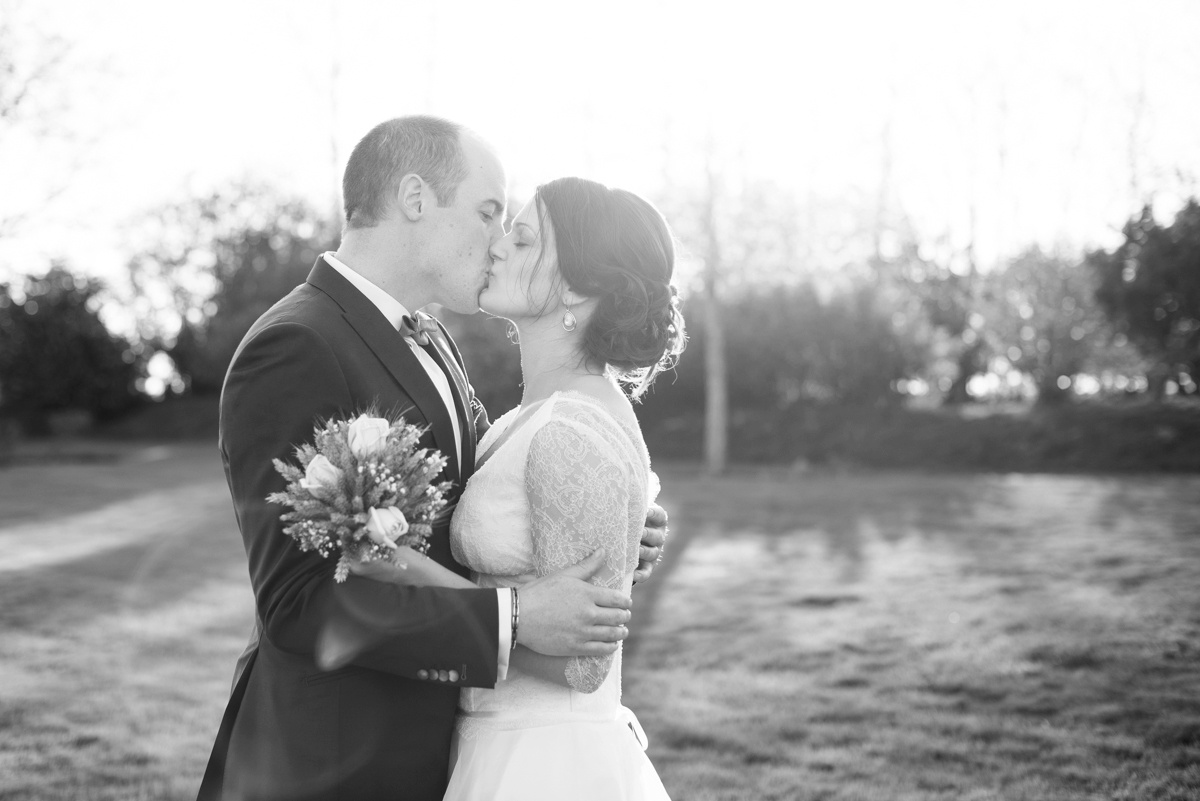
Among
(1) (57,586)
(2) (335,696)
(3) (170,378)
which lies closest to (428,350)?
(2) (335,696)

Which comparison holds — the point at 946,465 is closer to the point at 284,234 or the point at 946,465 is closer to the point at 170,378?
the point at 284,234

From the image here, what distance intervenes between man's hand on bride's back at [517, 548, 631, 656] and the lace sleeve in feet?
0.22

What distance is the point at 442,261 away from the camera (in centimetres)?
321

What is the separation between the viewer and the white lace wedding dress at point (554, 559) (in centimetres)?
285

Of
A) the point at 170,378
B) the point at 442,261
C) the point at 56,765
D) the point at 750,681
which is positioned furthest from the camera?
the point at 170,378

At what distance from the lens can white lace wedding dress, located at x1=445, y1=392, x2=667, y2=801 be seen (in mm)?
2846

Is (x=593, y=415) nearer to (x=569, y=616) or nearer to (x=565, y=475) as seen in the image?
(x=565, y=475)

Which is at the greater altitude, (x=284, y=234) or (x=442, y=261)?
(x=284, y=234)

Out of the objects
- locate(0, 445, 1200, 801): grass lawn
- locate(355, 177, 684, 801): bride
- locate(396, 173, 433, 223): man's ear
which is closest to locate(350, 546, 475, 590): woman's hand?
locate(355, 177, 684, 801): bride

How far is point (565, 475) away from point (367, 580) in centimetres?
62

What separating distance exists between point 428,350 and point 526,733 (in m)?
1.22

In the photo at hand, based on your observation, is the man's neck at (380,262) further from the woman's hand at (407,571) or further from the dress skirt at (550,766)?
the dress skirt at (550,766)

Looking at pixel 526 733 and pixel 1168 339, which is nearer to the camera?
pixel 526 733

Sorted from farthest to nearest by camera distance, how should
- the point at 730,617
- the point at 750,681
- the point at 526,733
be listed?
the point at 730,617 < the point at 750,681 < the point at 526,733
